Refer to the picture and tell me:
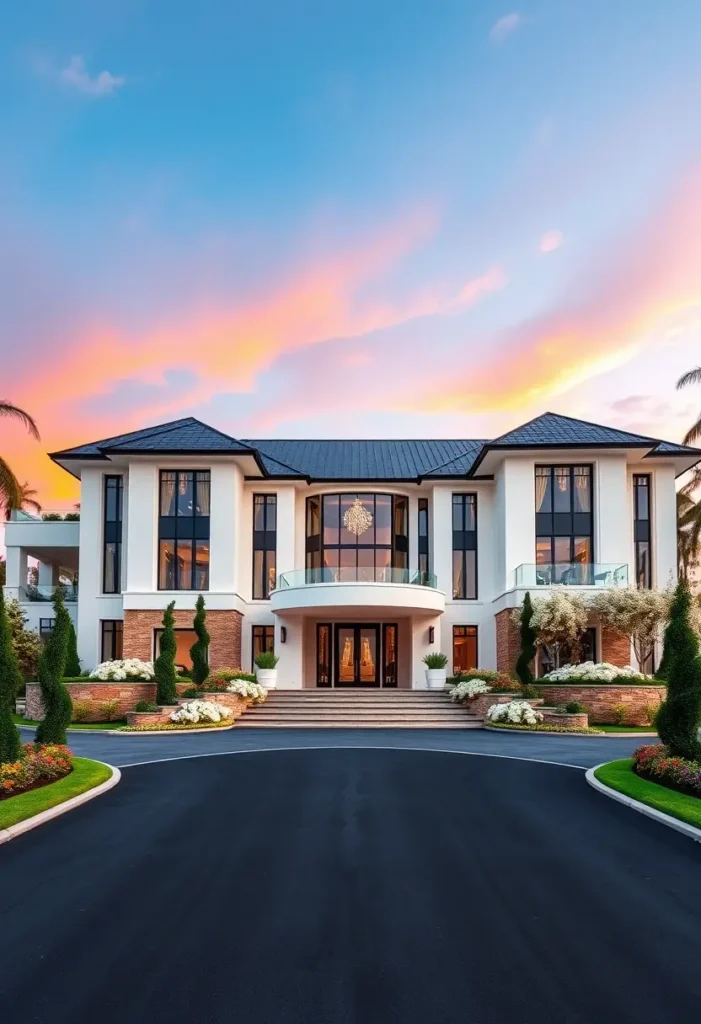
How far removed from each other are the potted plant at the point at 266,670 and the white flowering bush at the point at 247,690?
2480 millimetres

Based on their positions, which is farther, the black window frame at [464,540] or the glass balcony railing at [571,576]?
the black window frame at [464,540]

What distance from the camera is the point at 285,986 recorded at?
5219 millimetres

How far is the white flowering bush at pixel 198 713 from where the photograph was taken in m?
25.1

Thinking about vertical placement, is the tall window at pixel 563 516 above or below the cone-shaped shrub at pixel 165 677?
above

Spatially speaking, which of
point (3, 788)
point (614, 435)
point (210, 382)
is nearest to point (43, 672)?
point (3, 788)

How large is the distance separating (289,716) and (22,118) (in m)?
18.5

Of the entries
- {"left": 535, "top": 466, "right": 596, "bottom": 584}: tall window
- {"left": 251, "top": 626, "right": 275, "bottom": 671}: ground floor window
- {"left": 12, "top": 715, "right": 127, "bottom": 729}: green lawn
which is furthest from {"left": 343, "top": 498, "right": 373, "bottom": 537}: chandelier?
{"left": 12, "top": 715, "right": 127, "bottom": 729}: green lawn

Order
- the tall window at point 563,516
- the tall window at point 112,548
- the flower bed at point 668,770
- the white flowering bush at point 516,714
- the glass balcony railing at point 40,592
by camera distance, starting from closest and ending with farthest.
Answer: the flower bed at point 668,770, the white flowering bush at point 516,714, the tall window at point 563,516, the tall window at point 112,548, the glass balcony railing at point 40,592

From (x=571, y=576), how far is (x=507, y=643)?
351 centimetres

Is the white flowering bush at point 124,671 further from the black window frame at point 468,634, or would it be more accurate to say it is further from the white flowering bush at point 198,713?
the black window frame at point 468,634

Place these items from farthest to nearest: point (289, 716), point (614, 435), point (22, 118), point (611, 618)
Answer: point (614, 435), point (611, 618), point (289, 716), point (22, 118)

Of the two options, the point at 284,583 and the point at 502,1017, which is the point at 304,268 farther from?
the point at 502,1017

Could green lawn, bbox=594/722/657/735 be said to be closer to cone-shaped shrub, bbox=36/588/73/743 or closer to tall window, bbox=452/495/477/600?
tall window, bbox=452/495/477/600

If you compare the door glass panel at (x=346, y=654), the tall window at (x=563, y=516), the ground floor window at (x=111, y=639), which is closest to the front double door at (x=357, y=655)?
the door glass panel at (x=346, y=654)
